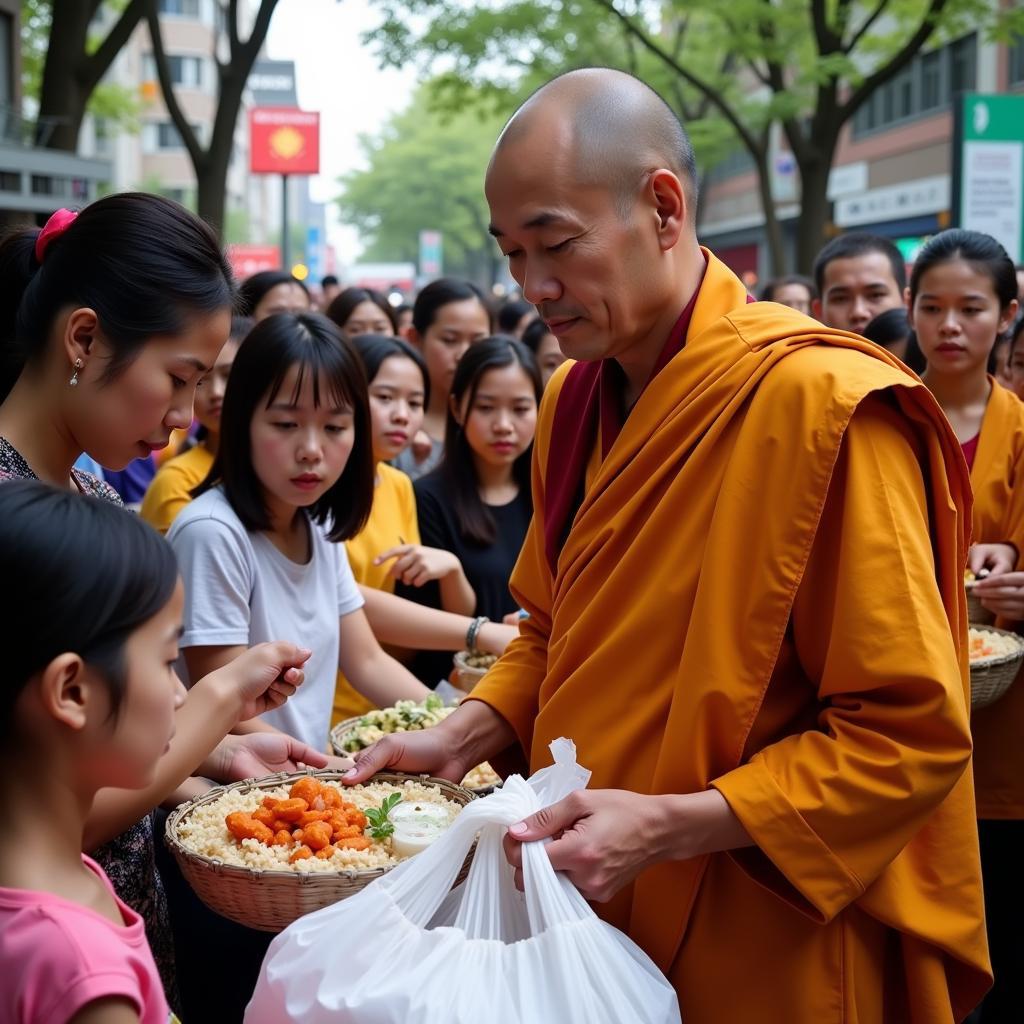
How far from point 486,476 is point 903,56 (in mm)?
10470

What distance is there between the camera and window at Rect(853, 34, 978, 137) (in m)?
22.8

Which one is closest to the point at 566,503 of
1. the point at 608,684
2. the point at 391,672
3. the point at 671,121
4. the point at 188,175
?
the point at 608,684

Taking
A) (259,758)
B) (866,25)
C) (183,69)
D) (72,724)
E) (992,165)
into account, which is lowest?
(259,758)

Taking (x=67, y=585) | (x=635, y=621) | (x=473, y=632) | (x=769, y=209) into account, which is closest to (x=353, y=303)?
(x=473, y=632)

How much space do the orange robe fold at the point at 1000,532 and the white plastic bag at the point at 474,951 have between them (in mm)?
2302

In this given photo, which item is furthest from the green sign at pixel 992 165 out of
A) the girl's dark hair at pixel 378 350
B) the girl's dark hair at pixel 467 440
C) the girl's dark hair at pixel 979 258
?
the girl's dark hair at pixel 378 350

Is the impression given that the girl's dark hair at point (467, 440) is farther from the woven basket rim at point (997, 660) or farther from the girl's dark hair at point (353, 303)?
the girl's dark hair at point (353, 303)

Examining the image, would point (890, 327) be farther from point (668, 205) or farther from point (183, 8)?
point (183, 8)

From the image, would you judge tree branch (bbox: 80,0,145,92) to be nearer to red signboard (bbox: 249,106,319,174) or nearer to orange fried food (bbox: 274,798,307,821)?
red signboard (bbox: 249,106,319,174)

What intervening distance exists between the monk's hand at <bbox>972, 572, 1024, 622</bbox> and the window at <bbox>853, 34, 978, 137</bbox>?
1990cm

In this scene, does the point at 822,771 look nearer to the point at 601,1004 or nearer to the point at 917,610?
the point at 917,610

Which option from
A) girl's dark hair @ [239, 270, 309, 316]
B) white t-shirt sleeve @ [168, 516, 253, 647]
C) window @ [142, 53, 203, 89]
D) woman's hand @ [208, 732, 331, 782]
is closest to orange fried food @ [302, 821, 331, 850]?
woman's hand @ [208, 732, 331, 782]

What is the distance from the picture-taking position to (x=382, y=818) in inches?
94.3

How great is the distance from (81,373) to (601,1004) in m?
1.38
